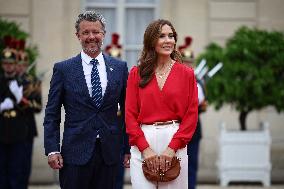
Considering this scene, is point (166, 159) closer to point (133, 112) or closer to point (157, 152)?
point (157, 152)

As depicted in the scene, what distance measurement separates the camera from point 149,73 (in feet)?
18.8

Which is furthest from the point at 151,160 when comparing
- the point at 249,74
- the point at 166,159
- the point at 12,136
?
the point at 249,74

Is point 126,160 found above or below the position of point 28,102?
above

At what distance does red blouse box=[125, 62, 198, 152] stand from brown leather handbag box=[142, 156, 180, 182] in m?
0.11

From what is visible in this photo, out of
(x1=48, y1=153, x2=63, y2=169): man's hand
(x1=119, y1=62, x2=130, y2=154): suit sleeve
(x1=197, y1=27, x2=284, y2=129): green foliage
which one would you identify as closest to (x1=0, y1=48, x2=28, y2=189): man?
(x1=197, y1=27, x2=284, y2=129): green foliage

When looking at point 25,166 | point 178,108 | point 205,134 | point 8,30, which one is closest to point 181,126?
point 178,108

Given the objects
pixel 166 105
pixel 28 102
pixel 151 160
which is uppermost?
pixel 166 105

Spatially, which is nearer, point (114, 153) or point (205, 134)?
point (114, 153)

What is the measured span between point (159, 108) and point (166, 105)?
0.15 ft

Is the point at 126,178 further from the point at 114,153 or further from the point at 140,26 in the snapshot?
the point at 114,153

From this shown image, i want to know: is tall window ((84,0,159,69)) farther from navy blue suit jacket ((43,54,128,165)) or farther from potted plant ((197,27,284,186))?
navy blue suit jacket ((43,54,128,165))

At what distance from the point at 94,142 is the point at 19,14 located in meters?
8.29

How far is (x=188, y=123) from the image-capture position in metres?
5.69

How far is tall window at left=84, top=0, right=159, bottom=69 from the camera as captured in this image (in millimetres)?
14469
